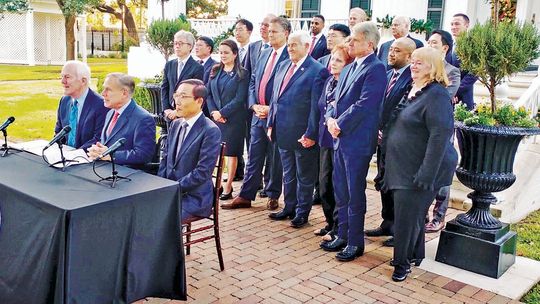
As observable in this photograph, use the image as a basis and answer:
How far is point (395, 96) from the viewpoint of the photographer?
4660 millimetres

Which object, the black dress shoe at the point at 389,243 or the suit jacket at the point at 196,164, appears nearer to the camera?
the suit jacket at the point at 196,164

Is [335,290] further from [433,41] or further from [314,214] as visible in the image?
[433,41]

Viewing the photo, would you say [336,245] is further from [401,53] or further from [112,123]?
[112,123]

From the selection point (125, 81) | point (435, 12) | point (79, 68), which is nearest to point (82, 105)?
point (79, 68)

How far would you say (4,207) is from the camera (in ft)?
11.3

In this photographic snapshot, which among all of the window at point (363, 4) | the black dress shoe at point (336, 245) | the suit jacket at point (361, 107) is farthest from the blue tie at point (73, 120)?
the window at point (363, 4)

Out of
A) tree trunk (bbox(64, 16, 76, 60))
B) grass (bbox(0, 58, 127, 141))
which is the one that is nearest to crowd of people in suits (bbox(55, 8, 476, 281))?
grass (bbox(0, 58, 127, 141))

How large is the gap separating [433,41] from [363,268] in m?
2.32

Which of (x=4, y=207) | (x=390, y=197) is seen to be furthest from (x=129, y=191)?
(x=390, y=197)

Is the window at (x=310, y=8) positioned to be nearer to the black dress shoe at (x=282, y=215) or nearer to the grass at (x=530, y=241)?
the grass at (x=530, y=241)

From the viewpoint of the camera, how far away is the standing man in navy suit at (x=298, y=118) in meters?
5.27

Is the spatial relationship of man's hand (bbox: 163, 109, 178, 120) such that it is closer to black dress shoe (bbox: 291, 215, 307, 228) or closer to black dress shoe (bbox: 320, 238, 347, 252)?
black dress shoe (bbox: 291, 215, 307, 228)

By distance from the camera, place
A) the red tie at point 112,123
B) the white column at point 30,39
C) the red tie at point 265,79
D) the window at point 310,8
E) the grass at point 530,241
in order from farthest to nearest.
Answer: the white column at point 30,39 → the window at point 310,8 → the red tie at point 265,79 → the red tie at point 112,123 → the grass at point 530,241

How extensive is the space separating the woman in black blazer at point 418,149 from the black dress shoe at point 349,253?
0.43m
